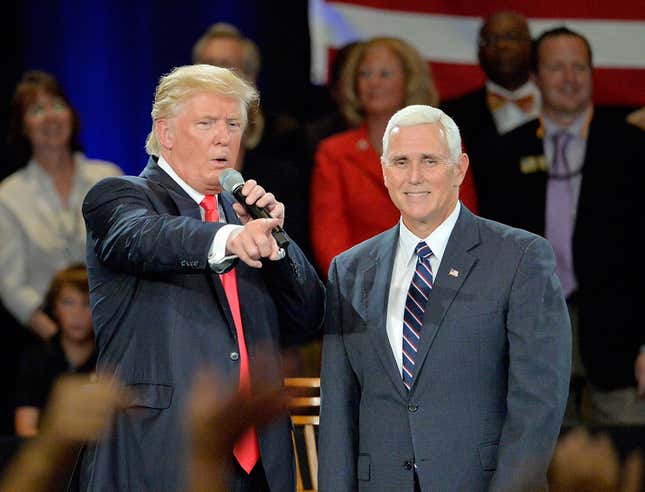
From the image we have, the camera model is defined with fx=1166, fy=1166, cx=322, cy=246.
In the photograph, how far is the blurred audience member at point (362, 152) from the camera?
402 centimetres

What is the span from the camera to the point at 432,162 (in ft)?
8.32

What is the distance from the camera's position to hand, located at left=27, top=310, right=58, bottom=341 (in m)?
4.14

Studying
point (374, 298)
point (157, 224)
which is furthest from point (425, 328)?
point (157, 224)

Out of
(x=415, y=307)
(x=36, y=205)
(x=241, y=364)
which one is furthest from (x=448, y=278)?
(x=36, y=205)

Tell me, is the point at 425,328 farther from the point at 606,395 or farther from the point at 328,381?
the point at 606,395

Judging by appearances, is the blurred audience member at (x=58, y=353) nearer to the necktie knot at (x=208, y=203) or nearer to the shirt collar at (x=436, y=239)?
the necktie knot at (x=208, y=203)

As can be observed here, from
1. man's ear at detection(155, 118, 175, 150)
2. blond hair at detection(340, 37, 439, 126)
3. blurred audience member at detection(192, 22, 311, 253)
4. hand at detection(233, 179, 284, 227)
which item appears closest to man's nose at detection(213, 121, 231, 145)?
man's ear at detection(155, 118, 175, 150)

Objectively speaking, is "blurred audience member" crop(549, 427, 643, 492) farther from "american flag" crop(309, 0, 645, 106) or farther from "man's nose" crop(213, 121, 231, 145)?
"american flag" crop(309, 0, 645, 106)

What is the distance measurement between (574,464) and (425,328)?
3.99 feet

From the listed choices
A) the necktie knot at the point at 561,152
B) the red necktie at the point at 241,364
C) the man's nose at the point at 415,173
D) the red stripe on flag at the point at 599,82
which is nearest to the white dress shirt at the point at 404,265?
the man's nose at the point at 415,173

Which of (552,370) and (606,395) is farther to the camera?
(606,395)

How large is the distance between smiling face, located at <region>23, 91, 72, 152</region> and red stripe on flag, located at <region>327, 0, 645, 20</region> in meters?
1.23

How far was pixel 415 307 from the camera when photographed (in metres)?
2.49

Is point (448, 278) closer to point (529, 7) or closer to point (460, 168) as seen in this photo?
point (460, 168)
